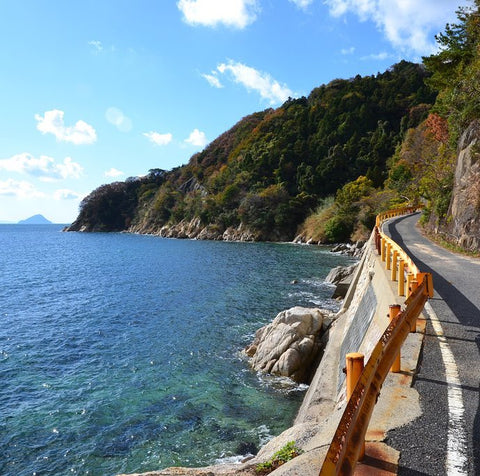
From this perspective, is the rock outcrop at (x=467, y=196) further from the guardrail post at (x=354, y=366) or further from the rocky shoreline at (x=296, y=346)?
the guardrail post at (x=354, y=366)

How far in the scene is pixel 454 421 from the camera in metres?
3.85

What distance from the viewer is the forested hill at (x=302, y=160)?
71375 millimetres

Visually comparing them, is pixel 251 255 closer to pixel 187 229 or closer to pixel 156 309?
pixel 156 309

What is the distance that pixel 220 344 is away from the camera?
628 inches

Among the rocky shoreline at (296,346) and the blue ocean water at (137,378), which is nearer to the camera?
the blue ocean water at (137,378)

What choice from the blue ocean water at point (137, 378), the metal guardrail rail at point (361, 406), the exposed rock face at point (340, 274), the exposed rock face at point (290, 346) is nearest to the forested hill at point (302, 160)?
the exposed rock face at point (340, 274)

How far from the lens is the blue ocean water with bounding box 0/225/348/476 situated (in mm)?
9078

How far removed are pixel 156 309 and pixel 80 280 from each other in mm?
15286

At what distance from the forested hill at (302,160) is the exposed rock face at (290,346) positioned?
54.0 m

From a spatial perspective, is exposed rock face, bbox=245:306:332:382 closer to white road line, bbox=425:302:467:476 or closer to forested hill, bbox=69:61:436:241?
white road line, bbox=425:302:467:476

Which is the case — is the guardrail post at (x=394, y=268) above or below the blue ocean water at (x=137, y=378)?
above

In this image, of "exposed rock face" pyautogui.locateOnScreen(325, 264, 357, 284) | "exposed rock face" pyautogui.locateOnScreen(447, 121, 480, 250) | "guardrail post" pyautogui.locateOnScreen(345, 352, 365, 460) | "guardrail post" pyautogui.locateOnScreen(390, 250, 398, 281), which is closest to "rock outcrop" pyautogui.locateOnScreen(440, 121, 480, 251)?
"exposed rock face" pyautogui.locateOnScreen(447, 121, 480, 250)

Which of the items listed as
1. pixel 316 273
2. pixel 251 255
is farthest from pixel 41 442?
pixel 251 255

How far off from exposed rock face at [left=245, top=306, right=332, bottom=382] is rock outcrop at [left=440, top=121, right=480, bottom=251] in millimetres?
8818
